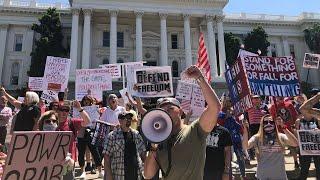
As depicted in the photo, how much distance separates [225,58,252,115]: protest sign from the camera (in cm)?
703

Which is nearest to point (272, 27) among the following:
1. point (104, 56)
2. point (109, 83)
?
point (104, 56)

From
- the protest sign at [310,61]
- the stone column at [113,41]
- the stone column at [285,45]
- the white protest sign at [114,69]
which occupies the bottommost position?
the white protest sign at [114,69]

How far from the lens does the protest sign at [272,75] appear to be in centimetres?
807

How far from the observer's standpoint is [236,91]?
743 centimetres

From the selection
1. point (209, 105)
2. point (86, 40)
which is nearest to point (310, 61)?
point (209, 105)

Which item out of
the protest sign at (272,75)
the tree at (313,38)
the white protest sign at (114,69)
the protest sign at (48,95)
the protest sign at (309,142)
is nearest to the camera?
the protest sign at (309,142)

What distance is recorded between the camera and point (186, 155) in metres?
3.53

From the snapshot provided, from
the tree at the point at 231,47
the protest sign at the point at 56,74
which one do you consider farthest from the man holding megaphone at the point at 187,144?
the tree at the point at 231,47

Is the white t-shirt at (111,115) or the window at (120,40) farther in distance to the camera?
the window at (120,40)

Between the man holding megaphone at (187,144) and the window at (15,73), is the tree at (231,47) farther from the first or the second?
the man holding megaphone at (187,144)

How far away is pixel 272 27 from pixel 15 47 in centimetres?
3295

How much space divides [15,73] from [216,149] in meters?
42.8

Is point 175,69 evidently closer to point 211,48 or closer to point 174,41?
point 174,41

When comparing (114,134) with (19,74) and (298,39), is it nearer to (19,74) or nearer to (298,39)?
(19,74)
